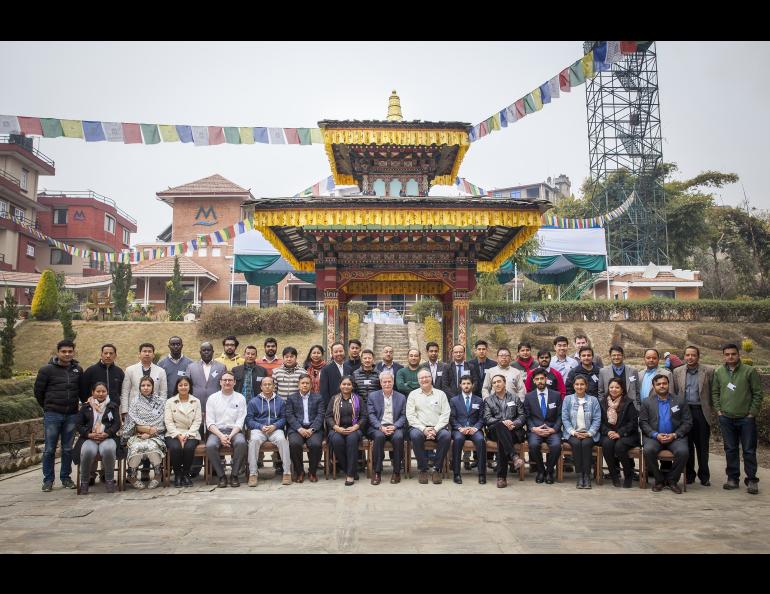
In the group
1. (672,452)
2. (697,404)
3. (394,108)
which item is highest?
(394,108)

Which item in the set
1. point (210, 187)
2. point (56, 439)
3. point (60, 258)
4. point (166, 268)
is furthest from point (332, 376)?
point (60, 258)

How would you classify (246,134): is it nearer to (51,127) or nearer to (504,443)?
(51,127)

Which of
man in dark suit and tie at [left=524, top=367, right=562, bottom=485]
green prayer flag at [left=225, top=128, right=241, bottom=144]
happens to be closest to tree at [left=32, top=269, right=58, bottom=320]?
green prayer flag at [left=225, top=128, right=241, bottom=144]

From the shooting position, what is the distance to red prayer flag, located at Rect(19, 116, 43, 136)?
38.8 feet

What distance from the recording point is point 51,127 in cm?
1211

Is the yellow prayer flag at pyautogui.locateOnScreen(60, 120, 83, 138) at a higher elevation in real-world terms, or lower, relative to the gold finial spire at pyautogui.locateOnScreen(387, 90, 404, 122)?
lower

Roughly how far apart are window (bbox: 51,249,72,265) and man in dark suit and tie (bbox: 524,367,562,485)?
40.3 meters

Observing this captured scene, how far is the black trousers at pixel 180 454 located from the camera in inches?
280

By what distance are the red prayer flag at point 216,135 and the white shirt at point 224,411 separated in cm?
783

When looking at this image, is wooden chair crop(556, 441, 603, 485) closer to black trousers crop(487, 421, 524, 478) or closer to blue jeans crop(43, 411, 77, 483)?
black trousers crop(487, 421, 524, 478)

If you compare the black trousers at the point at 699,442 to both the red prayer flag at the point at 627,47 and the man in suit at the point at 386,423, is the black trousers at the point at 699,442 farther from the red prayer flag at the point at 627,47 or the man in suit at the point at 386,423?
the red prayer flag at the point at 627,47

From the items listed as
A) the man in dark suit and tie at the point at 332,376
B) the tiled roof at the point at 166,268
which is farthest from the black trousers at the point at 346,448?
the tiled roof at the point at 166,268

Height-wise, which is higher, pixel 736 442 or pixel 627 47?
pixel 627 47

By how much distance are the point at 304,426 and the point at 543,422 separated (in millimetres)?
3260
